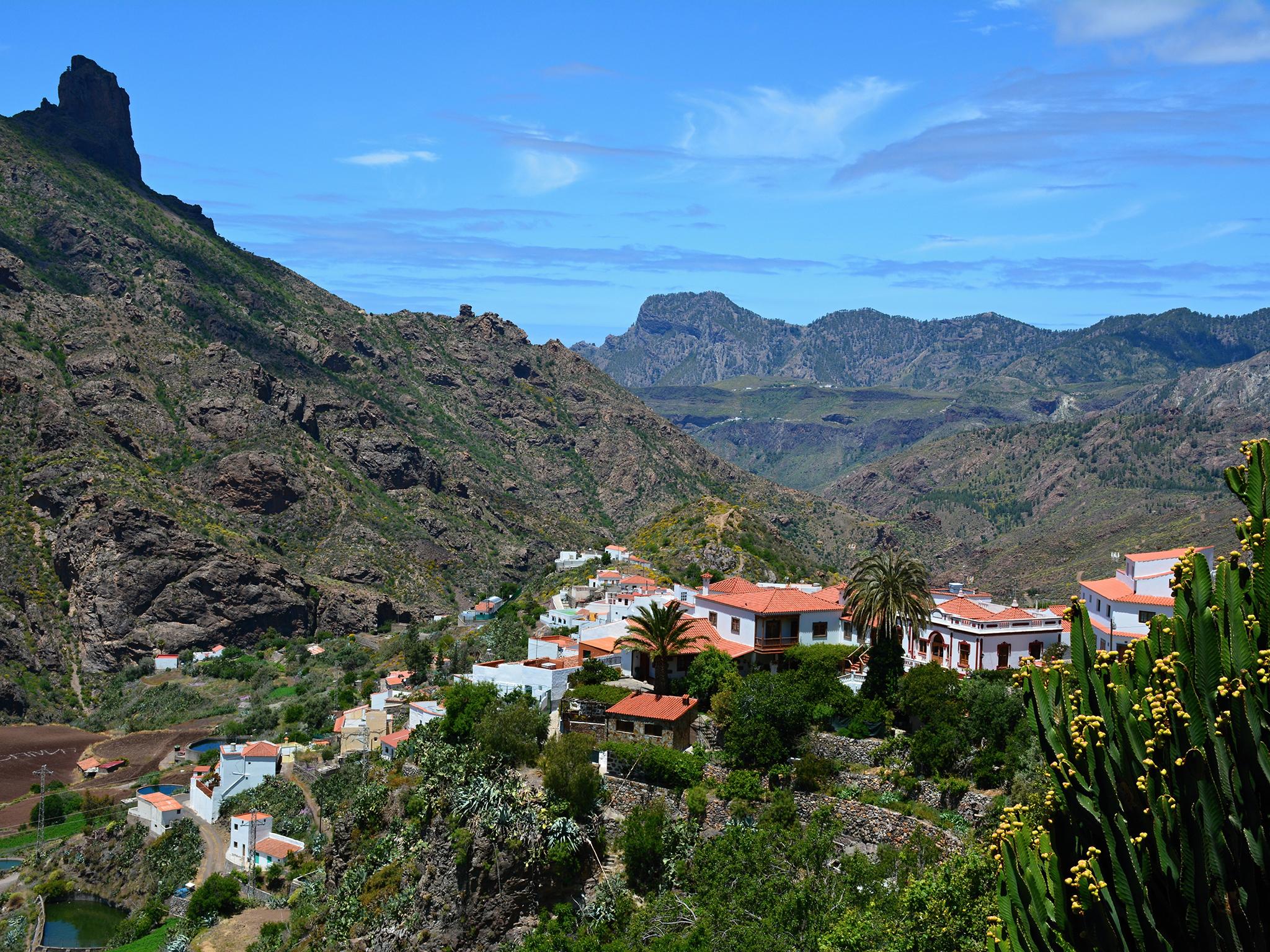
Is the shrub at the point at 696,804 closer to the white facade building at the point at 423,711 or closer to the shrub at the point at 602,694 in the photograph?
the shrub at the point at 602,694

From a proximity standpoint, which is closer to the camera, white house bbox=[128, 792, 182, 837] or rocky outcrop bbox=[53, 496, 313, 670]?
white house bbox=[128, 792, 182, 837]

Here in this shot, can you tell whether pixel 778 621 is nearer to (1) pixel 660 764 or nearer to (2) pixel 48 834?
(1) pixel 660 764

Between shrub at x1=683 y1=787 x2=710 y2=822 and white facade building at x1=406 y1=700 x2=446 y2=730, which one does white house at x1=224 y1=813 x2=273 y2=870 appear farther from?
shrub at x1=683 y1=787 x2=710 y2=822

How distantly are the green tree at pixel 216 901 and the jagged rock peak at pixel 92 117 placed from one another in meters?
147

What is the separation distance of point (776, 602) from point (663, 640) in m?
5.27

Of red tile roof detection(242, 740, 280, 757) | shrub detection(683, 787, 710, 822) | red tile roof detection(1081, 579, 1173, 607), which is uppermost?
red tile roof detection(1081, 579, 1173, 607)

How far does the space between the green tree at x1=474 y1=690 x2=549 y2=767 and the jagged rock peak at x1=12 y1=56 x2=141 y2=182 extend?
530 ft

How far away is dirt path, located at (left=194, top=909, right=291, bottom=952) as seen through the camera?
4422cm

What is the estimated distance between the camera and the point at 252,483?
131 m

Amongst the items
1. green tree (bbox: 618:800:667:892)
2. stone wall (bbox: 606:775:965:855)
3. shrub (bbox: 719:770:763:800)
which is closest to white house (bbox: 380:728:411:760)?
stone wall (bbox: 606:775:965:855)

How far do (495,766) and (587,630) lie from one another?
1737cm

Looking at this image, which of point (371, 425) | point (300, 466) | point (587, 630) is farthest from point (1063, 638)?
point (371, 425)

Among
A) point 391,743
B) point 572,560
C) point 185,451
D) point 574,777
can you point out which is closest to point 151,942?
point 391,743

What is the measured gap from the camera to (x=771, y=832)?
29766mm
